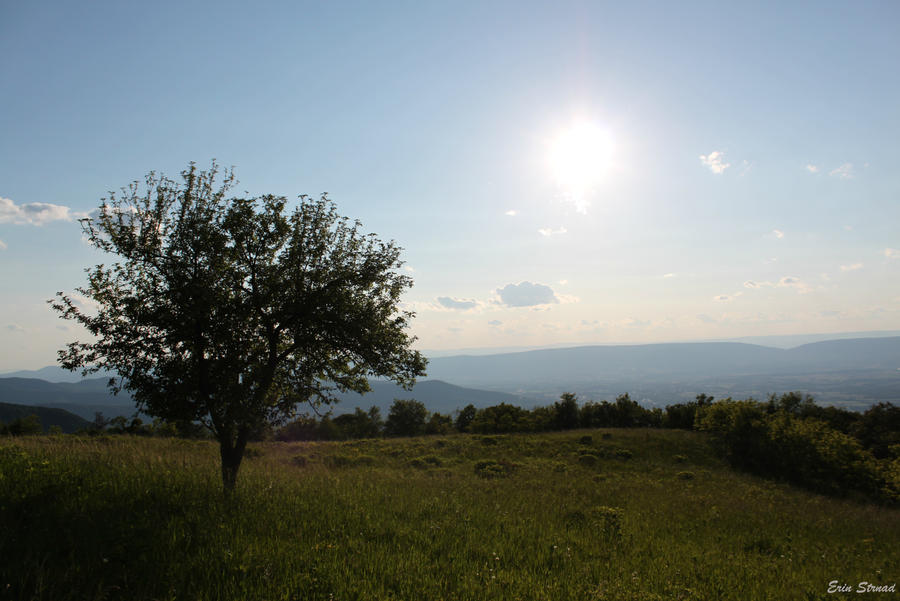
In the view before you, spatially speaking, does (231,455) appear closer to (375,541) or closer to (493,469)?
(375,541)

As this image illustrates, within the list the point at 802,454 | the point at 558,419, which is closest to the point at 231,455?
the point at 802,454

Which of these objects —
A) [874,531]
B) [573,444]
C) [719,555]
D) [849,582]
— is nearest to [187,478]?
[719,555]

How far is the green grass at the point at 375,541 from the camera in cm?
535

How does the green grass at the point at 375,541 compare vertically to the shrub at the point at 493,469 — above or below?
above

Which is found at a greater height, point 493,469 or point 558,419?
point 493,469

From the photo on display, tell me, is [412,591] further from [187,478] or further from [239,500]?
[187,478]

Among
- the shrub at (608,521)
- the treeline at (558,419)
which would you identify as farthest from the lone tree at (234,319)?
the treeline at (558,419)

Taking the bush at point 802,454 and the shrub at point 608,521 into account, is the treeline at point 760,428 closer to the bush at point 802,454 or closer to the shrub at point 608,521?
the bush at point 802,454

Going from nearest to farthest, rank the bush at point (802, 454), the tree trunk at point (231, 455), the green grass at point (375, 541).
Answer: the green grass at point (375, 541) → the tree trunk at point (231, 455) → the bush at point (802, 454)

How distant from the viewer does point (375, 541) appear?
24.3ft

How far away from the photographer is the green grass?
5.35 m

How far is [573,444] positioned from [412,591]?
1227 inches

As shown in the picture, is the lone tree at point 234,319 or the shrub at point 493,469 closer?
the lone tree at point 234,319

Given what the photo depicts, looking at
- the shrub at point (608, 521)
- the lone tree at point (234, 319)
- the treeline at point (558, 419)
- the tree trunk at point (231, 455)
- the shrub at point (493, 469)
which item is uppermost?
the lone tree at point (234, 319)
